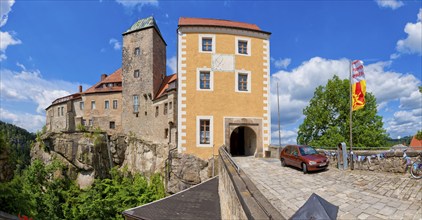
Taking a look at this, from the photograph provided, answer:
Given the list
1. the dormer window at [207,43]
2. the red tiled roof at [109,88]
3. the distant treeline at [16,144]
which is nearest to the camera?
the distant treeline at [16,144]

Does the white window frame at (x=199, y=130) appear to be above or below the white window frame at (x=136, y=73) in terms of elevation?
below

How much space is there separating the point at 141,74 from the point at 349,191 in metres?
25.5

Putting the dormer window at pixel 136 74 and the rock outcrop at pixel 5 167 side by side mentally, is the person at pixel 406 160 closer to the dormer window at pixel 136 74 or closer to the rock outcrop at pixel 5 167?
the rock outcrop at pixel 5 167

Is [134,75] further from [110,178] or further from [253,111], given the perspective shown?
[253,111]

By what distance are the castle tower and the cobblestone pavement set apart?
18.9m

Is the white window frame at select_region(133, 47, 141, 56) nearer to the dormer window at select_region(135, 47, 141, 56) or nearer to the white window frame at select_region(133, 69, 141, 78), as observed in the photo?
the dormer window at select_region(135, 47, 141, 56)

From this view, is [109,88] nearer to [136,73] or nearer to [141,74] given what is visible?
[136,73]

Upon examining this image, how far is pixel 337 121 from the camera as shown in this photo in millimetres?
24359

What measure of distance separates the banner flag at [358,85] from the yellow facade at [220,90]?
651cm

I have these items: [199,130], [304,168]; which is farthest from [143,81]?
[304,168]

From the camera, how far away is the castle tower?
27.4 metres

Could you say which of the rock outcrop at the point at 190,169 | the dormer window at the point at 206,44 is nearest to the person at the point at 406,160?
the rock outcrop at the point at 190,169

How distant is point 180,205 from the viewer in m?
11.0

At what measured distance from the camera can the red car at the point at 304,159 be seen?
432 inches
